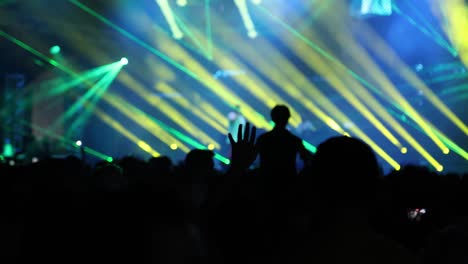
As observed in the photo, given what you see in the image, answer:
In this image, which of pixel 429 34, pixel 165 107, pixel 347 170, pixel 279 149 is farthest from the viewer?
pixel 165 107

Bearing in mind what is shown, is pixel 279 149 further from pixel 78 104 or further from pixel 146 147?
pixel 78 104

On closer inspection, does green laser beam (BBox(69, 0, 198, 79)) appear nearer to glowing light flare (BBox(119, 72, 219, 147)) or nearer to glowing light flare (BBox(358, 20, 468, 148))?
glowing light flare (BBox(119, 72, 219, 147))

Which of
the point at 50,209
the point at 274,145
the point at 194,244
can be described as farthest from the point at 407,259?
the point at 274,145

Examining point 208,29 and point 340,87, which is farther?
point 208,29

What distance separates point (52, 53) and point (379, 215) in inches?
575

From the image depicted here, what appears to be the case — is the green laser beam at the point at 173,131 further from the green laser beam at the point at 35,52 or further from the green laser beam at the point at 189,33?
the green laser beam at the point at 189,33

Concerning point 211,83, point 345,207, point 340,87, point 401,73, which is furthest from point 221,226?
point 211,83

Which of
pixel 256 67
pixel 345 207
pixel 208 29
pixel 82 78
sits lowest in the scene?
pixel 345 207

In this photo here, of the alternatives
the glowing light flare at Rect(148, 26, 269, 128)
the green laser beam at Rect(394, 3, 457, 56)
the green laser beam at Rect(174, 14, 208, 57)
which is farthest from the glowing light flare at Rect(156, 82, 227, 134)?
the green laser beam at Rect(394, 3, 457, 56)

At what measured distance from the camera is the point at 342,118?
1497cm

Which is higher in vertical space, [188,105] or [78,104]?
[188,105]

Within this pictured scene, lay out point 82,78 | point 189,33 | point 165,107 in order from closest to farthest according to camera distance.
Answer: point 189,33, point 82,78, point 165,107

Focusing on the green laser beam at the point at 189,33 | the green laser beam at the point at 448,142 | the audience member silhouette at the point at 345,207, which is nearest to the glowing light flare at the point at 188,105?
the green laser beam at the point at 189,33

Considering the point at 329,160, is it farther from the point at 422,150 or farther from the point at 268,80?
the point at 268,80
